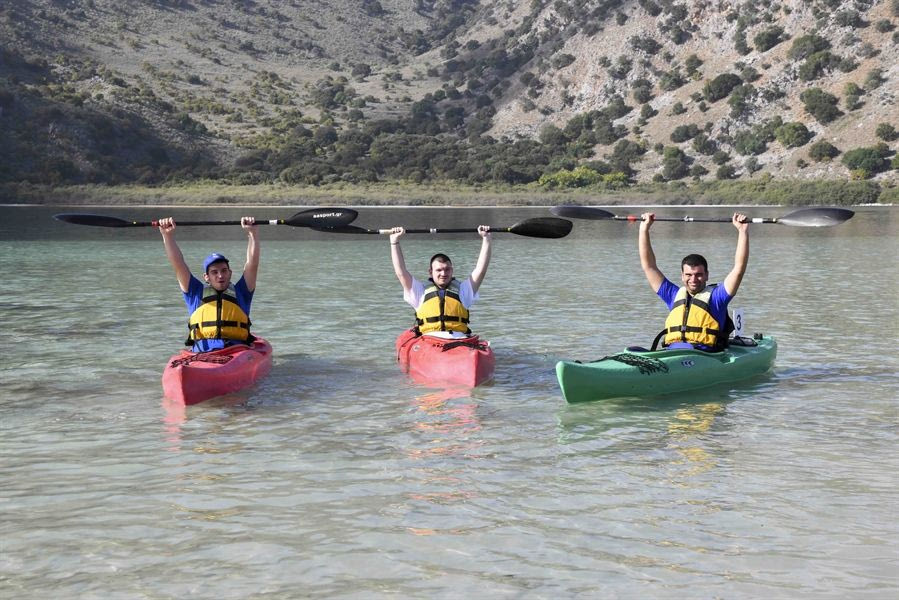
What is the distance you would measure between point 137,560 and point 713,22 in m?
91.8

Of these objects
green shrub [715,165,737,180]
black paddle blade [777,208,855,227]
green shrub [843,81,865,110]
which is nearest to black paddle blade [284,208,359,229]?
black paddle blade [777,208,855,227]

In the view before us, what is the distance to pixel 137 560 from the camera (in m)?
5.79

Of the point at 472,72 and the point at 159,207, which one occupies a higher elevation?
the point at 472,72

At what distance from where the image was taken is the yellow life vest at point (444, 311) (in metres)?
11.1

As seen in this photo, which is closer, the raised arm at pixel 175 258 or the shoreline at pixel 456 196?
the raised arm at pixel 175 258

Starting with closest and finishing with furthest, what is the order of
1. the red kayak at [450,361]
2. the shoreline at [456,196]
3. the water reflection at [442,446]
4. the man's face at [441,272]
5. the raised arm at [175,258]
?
the water reflection at [442,446] → the raised arm at [175,258] → the red kayak at [450,361] → the man's face at [441,272] → the shoreline at [456,196]

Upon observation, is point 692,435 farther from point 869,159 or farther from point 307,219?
point 869,159

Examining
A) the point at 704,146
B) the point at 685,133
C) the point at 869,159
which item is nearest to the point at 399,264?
the point at 869,159

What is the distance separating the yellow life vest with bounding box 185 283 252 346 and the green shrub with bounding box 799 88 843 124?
71.3 meters

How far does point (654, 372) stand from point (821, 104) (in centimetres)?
7160

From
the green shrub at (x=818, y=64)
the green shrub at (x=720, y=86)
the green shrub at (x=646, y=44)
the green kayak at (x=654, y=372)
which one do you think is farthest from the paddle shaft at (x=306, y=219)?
the green shrub at (x=646, y=44)

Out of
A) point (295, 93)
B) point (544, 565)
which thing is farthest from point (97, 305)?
point (295, 93)

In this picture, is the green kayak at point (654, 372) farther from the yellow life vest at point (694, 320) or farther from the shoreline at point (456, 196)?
the shoreline at point (456, 196)

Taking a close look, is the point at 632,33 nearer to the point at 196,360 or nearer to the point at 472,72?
the point at 472,72
